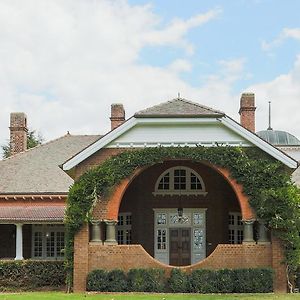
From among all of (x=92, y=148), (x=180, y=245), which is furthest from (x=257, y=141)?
(x=180, y=245)

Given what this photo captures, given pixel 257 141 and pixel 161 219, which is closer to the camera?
pixel 257 141

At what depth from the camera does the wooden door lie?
26.8 meters

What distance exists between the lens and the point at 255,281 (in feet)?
71.4

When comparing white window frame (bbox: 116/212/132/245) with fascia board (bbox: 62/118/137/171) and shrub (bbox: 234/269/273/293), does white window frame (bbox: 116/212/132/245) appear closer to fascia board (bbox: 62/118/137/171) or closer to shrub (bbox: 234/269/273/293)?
fascia board (bbox: 62/118/137/171)

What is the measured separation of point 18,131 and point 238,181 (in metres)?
17.3

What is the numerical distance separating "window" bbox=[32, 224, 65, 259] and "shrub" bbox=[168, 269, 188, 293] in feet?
30.7

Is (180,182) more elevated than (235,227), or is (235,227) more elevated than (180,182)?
(180,182)

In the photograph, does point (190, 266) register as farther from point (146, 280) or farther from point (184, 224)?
point (184, 224)

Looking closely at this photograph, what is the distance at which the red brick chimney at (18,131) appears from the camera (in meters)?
35.8

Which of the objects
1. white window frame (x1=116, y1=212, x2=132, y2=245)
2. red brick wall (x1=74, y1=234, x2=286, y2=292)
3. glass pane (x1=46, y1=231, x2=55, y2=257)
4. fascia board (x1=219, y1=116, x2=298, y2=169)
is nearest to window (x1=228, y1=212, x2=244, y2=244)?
white window frame (x1=116, y1=212, x2=132, y2=245)

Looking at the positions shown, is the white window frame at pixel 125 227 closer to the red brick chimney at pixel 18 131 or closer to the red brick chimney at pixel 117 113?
the red brick chimney at pixel 117 113

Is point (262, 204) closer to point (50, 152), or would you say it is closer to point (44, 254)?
point (44, 254)

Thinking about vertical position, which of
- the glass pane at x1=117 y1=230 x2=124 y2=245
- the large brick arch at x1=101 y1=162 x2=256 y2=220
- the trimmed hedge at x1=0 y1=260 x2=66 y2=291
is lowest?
the trimmed hedge at x1=0 y1=260 x2=66 y2=291

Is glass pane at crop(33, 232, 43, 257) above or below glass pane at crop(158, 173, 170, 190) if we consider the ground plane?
below
